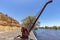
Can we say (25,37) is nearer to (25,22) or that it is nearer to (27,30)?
(27,30)

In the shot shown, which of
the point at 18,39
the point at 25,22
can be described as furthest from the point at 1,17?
the point at 25,22

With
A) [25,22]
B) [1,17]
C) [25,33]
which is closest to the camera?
[25,33]

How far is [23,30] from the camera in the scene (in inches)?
134

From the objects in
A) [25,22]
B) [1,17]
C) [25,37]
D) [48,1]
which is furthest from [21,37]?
[25,22]

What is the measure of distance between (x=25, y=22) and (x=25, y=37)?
2762 inches

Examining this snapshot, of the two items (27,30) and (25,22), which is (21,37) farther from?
(25,22)

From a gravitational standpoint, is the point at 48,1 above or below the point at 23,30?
above

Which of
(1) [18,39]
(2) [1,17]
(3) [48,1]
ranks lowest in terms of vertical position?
(1) [18,39]

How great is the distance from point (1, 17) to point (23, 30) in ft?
101

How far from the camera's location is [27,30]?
3461mm

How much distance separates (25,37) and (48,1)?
1064 mm

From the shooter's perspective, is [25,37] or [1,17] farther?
[1,17]

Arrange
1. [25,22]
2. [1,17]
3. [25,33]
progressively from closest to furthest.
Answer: [25,33] < [1,17] < [25,22]

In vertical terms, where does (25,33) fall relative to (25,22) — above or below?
below
